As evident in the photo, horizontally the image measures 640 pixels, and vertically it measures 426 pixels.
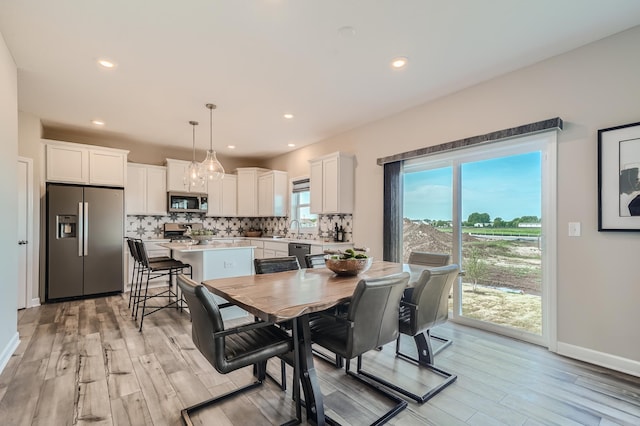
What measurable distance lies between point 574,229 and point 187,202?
5904 millimetres

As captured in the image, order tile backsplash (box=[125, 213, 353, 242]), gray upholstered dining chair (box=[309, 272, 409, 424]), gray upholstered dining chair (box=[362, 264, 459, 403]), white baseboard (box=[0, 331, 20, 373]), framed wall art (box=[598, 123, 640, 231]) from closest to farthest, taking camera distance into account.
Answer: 1. gray upholstered dining chair (box=[309, 272, 409, 424])
2. gray upholstered dining chair (box=[362, 264, 459, 403])
3. framed wall art (box=[598, 123, 640, 231])
4. white baseboard (box=[0, 331, 20, 373])
5. tile backsplash (box=[125, 213, 353, 242])

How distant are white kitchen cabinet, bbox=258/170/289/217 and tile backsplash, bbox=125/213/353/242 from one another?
0.29 metres

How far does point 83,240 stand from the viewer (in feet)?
15.2

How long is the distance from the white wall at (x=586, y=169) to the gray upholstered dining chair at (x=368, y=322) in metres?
1.84

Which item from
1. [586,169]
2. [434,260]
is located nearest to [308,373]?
[434,260]

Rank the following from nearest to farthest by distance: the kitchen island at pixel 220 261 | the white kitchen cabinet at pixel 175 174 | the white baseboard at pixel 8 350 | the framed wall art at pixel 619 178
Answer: the framed wall art at pixel 619 178 → the white baseboard at pixel 8 350 → the kitchen island at pixel 220 261 → the white kitchen cabinet at pixel 175 174

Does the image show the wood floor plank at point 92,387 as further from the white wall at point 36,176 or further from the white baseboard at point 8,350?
the white wall at point 36,176

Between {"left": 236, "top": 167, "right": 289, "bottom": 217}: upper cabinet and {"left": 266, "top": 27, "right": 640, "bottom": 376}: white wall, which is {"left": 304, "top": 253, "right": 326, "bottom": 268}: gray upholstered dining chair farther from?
{"left": 236, "top": 167, "right": 289, "bottom": 217}: upper cabinet

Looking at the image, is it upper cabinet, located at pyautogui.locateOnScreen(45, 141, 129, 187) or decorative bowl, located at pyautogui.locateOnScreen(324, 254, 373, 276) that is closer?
decorative bowl, located at pyautogui.locateOnScreen(324, 254, 373, 276)

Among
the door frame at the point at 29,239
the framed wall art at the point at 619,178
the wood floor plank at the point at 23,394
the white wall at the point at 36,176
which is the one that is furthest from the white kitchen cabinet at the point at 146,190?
the framed wall art at the point at 619,178

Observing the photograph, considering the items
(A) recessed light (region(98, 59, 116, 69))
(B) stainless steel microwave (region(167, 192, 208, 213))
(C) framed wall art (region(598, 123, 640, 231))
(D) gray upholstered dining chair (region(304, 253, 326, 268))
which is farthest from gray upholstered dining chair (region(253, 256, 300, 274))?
(B) stainless steel microwave (region(167, 192, 208, 213))

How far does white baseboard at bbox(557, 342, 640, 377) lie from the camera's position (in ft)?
7.73

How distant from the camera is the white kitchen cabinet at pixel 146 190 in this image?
548 centimetres

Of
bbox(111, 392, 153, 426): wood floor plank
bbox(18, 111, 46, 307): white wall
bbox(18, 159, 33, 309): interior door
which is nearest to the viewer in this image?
bbox(111, 392, 153, 426): wood floor plank
